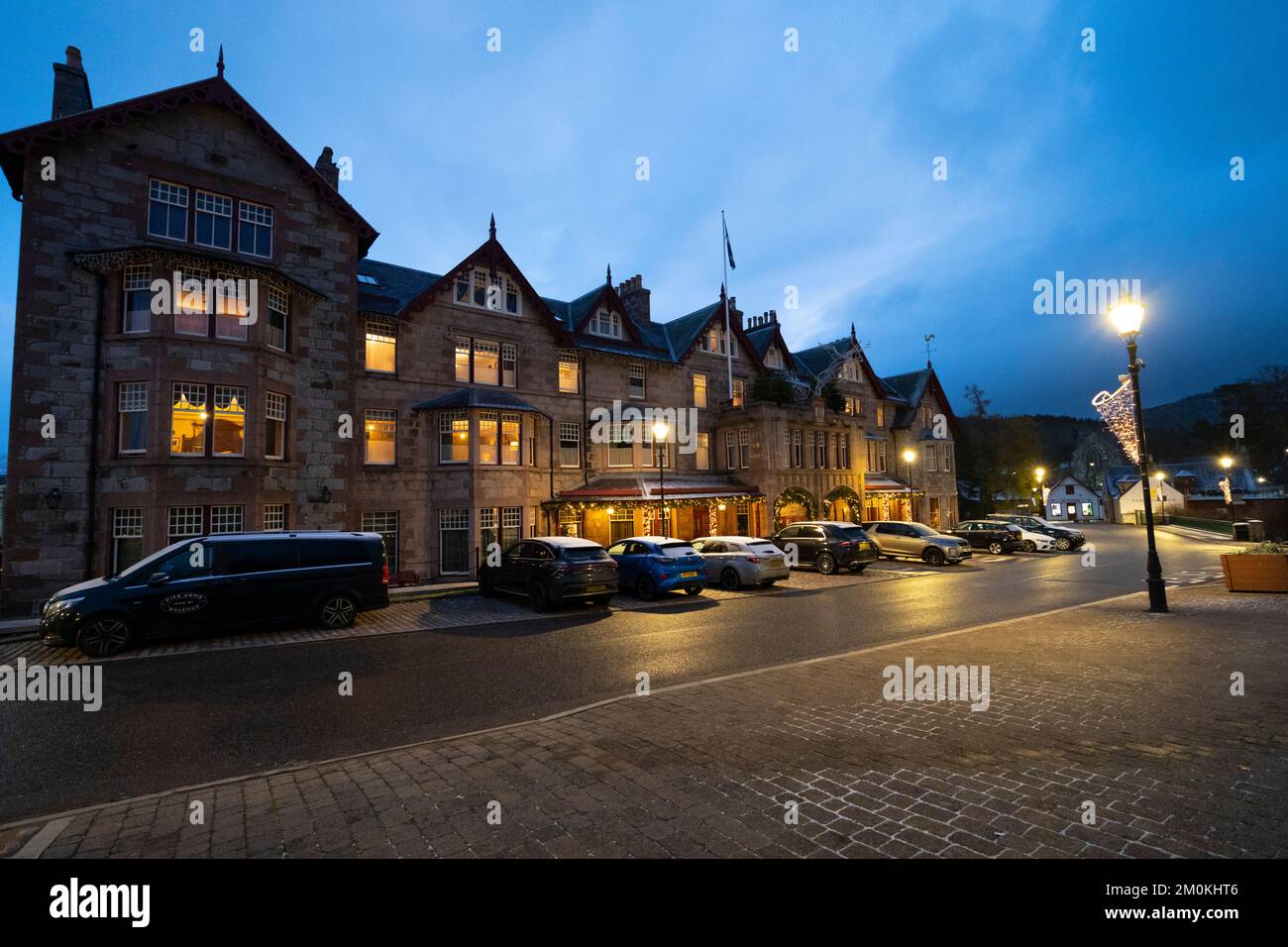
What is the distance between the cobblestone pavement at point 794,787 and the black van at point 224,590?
24.2 feet

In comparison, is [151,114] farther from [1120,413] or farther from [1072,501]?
[1072,501]

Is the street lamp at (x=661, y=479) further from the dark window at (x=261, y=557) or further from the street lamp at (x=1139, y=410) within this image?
the street lamp at (x=1139, y=410)

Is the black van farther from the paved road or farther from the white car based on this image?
the white car

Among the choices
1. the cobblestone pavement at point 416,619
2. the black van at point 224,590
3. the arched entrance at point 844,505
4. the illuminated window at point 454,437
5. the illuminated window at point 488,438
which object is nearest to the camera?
the black van at point 224,590

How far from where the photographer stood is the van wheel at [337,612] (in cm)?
1216

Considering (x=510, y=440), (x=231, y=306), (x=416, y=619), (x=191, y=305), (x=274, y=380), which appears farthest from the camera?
(x=510, y=440)

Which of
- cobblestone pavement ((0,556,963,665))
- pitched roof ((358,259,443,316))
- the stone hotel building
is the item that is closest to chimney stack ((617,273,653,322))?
the stone hotel building

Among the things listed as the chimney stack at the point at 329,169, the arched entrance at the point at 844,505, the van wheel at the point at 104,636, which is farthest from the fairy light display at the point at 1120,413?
the van wheel at the point at 104,636

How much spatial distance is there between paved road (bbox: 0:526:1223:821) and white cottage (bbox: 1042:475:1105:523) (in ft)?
254

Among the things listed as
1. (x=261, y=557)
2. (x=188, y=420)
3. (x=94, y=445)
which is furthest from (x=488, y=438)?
(x=261, y=557)

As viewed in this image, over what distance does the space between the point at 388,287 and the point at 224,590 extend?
50.9ft

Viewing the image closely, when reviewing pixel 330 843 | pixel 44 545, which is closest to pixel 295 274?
pixel 44 545

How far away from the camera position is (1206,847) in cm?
338

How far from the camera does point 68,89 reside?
16609mm
